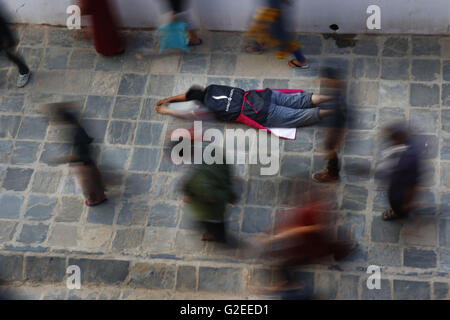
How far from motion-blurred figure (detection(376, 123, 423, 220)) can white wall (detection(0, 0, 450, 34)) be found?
2.47 meters

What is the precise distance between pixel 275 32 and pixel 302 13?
857 mm

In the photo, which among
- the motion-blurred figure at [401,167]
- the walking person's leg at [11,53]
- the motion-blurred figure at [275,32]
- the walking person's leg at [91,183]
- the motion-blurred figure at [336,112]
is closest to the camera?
the motion-blurred figure at [401,167]

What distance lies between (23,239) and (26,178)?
2.71ft

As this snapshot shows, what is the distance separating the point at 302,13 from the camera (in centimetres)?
742

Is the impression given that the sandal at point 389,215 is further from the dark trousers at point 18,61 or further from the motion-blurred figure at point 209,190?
the dark trousers at point 18,61

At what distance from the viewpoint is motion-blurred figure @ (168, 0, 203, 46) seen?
23.8 feet

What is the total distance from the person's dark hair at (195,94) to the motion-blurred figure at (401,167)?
2.39 m

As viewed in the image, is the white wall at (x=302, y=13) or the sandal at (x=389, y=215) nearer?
the sandal at (x=389, y=215)

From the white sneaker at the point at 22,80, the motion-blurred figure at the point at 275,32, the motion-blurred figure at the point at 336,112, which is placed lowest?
the motion-blurred figure at the point at 336,112

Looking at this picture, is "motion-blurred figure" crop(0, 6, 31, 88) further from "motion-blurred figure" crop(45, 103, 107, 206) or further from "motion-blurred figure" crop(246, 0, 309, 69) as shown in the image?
"motion-blurred figure" crop(246, 0, 309, 69)

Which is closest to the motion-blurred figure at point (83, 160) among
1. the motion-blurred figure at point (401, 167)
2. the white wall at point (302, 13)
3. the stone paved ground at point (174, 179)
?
the stone paved ground at point (174, 179)

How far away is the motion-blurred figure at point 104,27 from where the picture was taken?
722 cm

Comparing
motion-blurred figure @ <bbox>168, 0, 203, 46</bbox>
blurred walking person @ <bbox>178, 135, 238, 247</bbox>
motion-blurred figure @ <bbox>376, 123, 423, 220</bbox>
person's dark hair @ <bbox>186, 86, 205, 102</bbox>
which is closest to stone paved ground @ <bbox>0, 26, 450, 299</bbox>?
motion-blurred figure @ <bbox>168, 0, 203, 46</bbox>

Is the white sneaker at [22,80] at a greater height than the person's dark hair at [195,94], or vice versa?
the white sneaker at [22,80]
